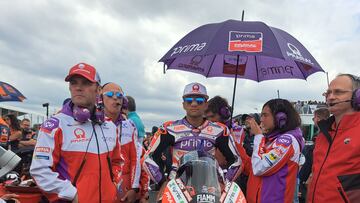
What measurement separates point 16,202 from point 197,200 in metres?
1.55

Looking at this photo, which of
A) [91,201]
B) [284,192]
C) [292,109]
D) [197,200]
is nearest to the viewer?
[197,200]

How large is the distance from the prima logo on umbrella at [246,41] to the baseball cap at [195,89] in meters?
0.54

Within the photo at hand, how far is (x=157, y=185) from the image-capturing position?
162 inches

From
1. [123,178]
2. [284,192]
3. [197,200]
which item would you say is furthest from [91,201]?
[284,192]

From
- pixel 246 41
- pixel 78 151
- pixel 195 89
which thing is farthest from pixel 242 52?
pixel 78 151

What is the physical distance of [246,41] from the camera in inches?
164

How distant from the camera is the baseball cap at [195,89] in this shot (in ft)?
13.9

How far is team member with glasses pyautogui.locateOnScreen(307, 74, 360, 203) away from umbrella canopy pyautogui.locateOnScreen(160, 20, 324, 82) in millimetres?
771

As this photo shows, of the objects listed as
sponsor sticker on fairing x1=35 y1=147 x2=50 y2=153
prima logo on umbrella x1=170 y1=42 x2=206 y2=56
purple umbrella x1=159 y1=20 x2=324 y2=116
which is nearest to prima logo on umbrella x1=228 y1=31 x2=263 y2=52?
purple umbrella x1=159 y1=20 x2=324 y2=116

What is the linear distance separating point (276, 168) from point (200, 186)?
4.07 feet

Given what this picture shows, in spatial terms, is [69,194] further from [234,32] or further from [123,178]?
[234,32]

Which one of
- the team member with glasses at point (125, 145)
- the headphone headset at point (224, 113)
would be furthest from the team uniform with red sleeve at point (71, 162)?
the headphone headset at point (224, 113)

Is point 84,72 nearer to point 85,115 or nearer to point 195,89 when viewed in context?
point 85,115

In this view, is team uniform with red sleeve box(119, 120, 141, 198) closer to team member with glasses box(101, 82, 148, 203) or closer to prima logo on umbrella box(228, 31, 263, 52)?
team member with glasses box(101, 82, 148, 203)
